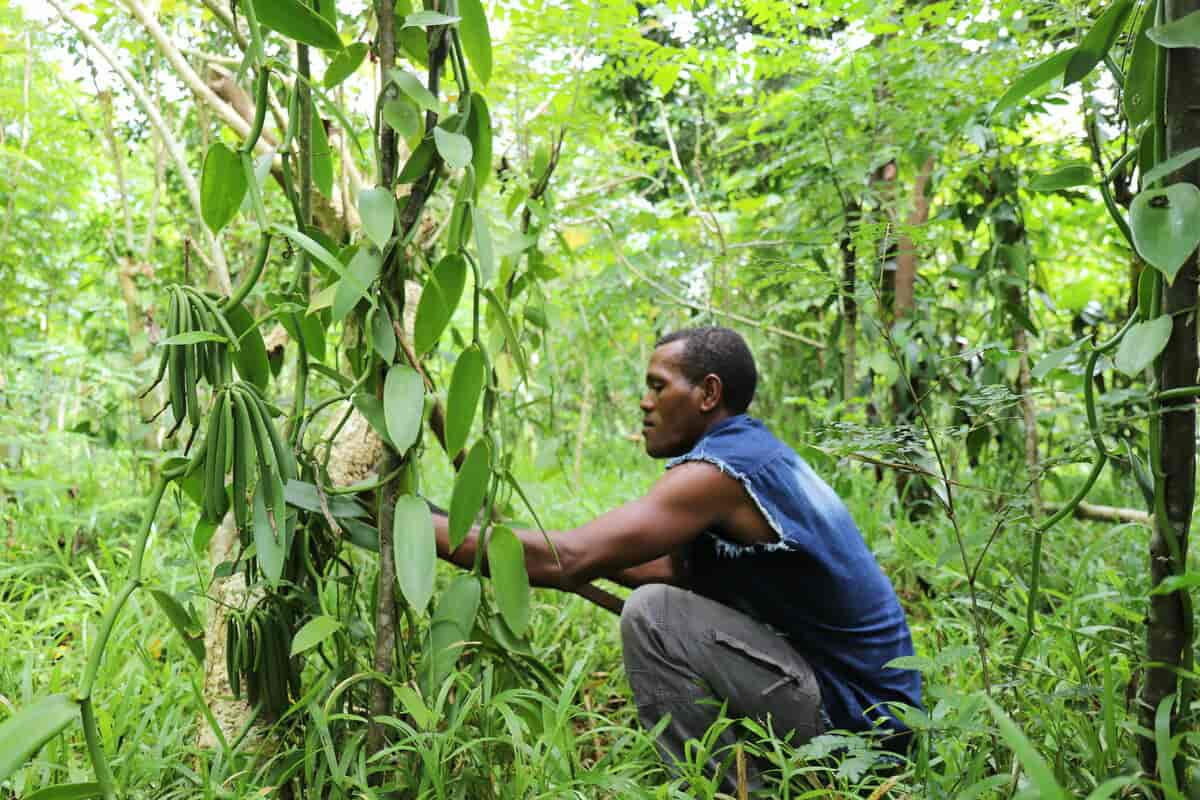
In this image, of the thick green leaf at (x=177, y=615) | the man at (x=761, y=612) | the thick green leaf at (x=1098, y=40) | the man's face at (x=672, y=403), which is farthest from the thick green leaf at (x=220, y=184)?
the man's face at (x=672, y=403)

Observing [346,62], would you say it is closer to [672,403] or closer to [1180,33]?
[1180,33]

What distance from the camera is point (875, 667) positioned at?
62.9 inches

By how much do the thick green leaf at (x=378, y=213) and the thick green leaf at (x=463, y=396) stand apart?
0.60 ft

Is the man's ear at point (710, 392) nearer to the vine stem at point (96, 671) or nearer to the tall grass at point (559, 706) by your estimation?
the tall grass at point (559, 706)

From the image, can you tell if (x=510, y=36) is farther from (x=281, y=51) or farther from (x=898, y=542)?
(x=898, y=542)

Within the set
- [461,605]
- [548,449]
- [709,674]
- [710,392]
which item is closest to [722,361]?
[710,392]

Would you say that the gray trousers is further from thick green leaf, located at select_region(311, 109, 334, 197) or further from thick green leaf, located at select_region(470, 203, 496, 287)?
thick green leaf, located at select_region(311, 109, 334, 197)

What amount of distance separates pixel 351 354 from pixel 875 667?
1.07 m

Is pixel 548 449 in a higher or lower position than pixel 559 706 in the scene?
higher

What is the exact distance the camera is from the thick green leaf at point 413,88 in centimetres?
101

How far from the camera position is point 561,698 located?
4.18 feet

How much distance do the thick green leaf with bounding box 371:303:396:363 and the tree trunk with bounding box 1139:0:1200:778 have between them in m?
0.82

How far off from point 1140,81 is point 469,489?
863mm

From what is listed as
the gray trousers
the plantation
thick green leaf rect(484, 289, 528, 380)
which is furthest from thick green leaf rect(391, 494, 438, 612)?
the gray trousers
